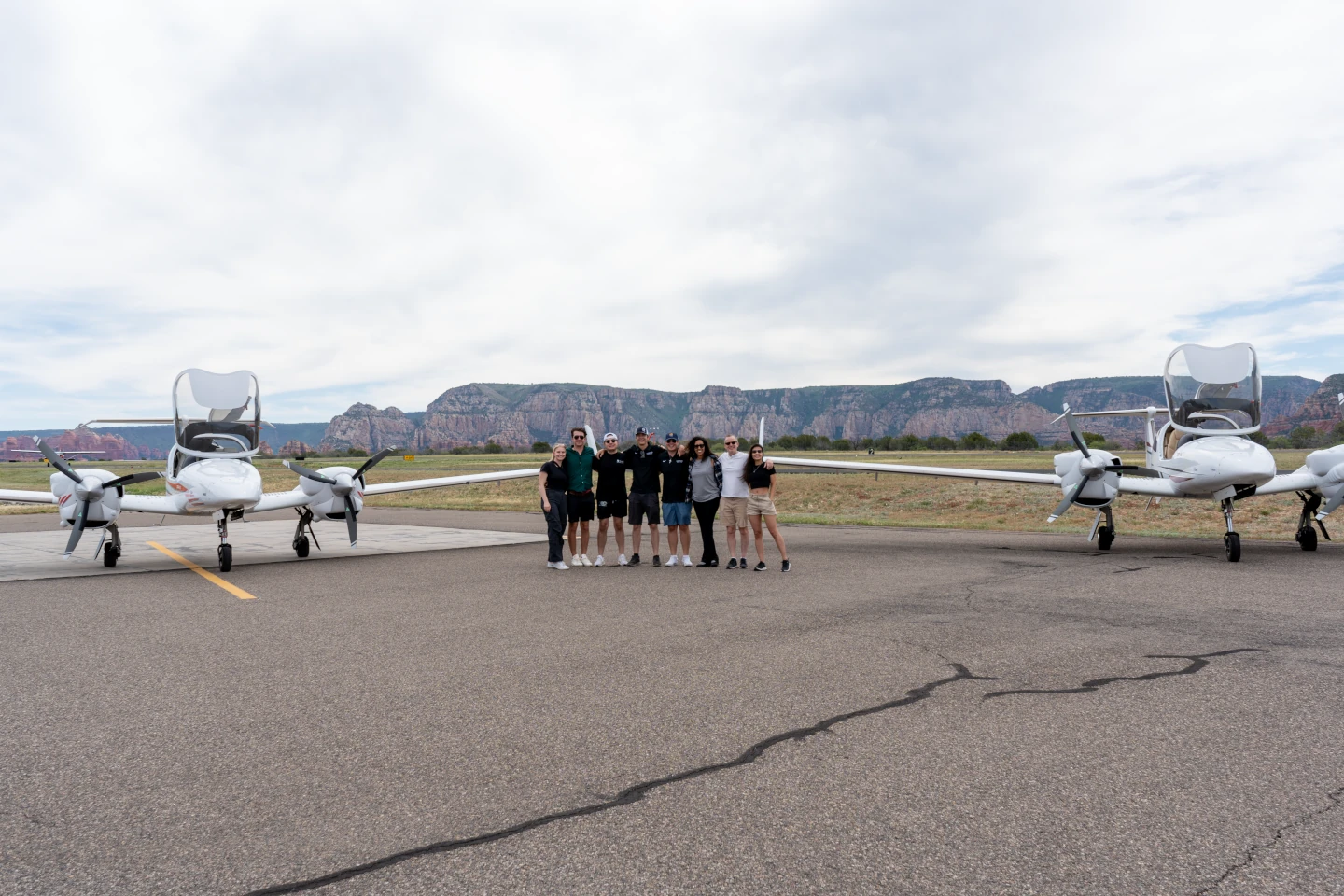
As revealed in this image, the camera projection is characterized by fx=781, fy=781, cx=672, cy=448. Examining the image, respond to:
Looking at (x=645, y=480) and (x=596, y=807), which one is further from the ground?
(x=645, y=480)

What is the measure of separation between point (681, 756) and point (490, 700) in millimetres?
1690

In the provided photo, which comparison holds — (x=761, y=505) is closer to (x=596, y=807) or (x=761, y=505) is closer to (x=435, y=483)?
(x=596, y=807)

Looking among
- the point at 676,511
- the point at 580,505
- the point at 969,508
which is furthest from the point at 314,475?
the point at 969,508

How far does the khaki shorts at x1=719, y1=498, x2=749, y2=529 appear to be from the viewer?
11914 millimetres

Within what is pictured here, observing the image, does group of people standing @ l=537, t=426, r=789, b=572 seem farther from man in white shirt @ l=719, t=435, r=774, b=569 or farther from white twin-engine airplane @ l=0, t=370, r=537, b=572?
white twin-engine airplane @ l=0, t=370, r=537, b=572

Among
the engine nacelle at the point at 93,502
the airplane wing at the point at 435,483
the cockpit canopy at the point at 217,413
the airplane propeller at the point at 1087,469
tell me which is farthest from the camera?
the airplane wing at the point at 435,483

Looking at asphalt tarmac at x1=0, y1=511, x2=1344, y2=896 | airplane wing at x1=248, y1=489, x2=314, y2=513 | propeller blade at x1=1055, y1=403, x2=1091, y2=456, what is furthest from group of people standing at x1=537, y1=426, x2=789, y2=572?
propeller blade at x1=1055, y1=403, x2=1091, y2=456

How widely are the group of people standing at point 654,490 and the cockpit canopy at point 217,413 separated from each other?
644cm

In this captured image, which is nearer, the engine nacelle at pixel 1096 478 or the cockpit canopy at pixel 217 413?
the engine nacelle at pixel 1096 478

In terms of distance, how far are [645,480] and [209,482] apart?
23.0 feet

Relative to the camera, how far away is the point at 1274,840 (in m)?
3.24

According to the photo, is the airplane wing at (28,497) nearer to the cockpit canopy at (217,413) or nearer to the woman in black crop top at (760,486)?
the cockpit canopy at (217,413)

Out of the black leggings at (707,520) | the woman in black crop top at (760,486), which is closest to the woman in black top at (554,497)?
the black leggings at (707,520)

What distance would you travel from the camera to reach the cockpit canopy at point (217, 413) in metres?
14.1
